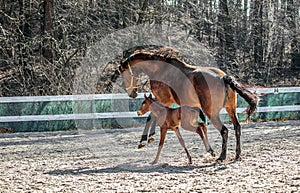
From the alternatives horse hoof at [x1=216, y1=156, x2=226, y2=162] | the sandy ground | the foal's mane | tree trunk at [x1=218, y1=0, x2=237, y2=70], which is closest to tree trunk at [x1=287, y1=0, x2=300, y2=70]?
tree trunk at [x1=218, y1=0, x2=237, y2=70]

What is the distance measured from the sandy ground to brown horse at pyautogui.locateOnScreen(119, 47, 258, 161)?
2.64 feet

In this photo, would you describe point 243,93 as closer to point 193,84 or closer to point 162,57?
point 193,84

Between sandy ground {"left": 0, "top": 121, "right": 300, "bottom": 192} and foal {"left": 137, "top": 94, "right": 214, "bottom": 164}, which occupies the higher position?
foal {"left": 137, "top": 94, "right": 214, "bottom": 164}

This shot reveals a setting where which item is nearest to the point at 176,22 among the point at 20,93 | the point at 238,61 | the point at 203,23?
the point at 203,23

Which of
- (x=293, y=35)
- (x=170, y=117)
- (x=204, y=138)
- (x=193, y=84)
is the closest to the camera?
(x=170, y=117)

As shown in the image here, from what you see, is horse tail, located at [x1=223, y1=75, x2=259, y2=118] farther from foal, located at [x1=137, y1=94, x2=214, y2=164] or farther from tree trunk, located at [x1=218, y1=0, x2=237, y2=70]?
tree trunk, located at [x1=218, y1=0, x2=237, y2=70]

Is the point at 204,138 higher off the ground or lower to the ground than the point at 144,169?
higher

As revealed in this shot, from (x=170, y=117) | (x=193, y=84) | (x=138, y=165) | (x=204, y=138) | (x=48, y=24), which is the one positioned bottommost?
(x=138, y=165)

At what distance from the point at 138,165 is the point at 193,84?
1666mm

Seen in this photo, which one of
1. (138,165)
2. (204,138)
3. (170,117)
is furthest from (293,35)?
(138,165)

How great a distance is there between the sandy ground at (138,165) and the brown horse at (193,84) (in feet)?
2.64

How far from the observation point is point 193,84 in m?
7.87

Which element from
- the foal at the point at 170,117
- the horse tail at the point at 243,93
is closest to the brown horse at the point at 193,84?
the horse tail at the point at 243,93

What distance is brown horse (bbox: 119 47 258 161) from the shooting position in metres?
7.73
